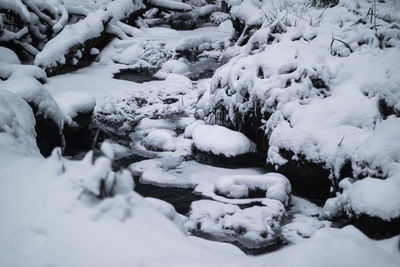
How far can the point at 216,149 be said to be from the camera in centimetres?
588

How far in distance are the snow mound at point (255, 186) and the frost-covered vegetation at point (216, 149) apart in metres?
0.02

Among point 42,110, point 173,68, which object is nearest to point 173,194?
point 42,110

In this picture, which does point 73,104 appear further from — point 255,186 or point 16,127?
point 255,186

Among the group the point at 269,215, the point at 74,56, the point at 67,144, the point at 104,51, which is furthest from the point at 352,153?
the point at 104,51

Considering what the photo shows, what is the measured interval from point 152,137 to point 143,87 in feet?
8.82

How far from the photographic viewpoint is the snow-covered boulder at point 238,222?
13.4 feet

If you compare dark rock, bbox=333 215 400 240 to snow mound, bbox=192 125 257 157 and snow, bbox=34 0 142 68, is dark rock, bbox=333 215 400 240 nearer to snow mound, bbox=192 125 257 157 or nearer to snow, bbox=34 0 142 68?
snow mound, bbox=192 125 257 157

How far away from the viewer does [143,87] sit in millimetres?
8992

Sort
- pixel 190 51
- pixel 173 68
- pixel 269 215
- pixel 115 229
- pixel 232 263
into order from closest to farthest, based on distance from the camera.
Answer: pixel 232 263 → pixel 115 229 → pixel 269 215 → pixel 173 68 → pixel 190 51

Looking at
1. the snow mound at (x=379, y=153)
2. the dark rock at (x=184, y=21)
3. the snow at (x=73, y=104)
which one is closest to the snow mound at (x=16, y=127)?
the snow at (x=73, y=104)

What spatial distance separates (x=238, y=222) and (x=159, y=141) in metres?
2.73

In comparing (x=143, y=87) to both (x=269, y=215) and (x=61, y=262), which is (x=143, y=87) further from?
Answer: (x=61, y=262)

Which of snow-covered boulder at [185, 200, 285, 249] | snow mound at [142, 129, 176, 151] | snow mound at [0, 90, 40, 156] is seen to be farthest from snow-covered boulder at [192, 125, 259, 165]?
snow mound at [0, 90, 40, 156]

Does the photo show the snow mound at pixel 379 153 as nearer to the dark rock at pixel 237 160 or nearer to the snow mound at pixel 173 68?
the dark rock at pixel 237 160
